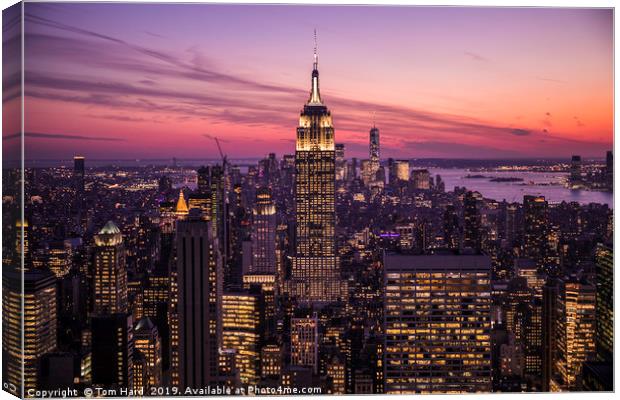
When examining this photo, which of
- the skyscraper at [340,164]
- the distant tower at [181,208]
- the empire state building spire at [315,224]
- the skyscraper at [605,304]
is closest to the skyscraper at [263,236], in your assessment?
the empire state building spire at [315,224]

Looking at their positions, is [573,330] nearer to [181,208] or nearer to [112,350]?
[112,350]

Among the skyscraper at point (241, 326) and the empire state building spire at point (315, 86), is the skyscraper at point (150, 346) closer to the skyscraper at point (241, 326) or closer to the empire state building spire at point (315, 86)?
the skyscraper at point (241, 326)

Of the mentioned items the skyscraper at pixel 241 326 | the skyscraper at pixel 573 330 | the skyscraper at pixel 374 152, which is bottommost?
the skyscraper at pixel 241 326

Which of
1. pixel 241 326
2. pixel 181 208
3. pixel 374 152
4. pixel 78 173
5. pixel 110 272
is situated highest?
pixel 374 152

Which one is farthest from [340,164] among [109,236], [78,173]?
[78,173]

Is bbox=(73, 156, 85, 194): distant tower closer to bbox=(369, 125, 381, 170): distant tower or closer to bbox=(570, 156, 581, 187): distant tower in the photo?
bbox=(369, 125, 381, 170): distant tower

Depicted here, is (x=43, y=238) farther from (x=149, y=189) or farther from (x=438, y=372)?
(x=438, y=372)

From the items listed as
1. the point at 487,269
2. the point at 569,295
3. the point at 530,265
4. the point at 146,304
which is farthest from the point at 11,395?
the point at 530,265
